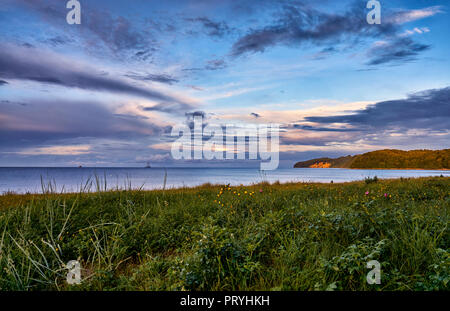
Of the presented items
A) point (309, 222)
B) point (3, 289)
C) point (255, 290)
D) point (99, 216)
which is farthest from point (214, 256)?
point (99, 216)

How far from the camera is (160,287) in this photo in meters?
3.25
